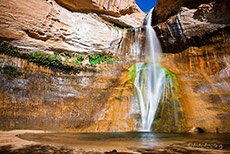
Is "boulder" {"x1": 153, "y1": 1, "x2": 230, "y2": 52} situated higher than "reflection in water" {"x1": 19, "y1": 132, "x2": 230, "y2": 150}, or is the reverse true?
"boulder" {"x1": 153, "y1": 1, "x2": 230, "y2": 52}

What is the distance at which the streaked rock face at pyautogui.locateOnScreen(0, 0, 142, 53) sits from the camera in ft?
31.9

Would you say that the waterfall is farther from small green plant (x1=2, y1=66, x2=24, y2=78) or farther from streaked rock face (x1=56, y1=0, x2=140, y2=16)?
small green plant (x1=2, y1=66, x2=24, y2=78)

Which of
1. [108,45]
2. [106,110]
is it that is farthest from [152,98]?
[108,45]

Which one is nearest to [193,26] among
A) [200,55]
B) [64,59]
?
[200,55]

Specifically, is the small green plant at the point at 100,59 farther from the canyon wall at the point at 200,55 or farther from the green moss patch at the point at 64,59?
the canyon wall at the point at 200,55

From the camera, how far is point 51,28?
1145cm

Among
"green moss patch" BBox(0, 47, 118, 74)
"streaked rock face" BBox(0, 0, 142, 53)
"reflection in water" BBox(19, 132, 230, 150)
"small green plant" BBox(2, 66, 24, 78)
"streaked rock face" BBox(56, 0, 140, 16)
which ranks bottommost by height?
"reflection in water" BBox(19, 132, 230, 150)

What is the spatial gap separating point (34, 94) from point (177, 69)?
34.4 ft

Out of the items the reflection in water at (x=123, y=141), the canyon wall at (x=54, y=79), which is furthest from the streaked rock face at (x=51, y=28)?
the reflection in water at (x=123, y=141)

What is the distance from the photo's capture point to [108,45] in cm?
1423

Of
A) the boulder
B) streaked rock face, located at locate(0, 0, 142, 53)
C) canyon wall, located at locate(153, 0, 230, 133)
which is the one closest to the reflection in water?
canyon wall, located at locate(153, 0, 230, 133)

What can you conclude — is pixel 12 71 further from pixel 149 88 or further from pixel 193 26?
pixel 193 26

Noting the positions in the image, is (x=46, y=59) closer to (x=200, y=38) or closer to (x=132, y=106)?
(x=132, y=106)

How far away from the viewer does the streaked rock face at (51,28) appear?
31.9 ft
